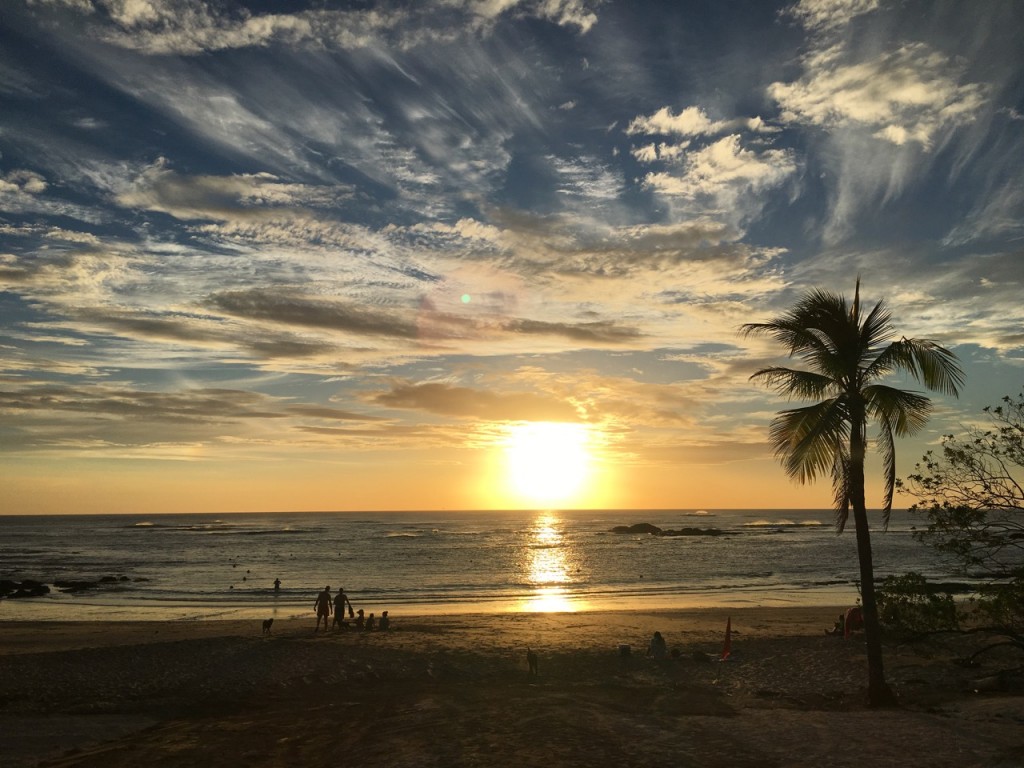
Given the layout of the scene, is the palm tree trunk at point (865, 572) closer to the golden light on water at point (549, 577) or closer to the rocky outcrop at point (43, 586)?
the golden light on water at point (549, 577)

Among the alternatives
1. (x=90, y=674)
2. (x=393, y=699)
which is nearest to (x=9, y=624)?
(x=90, y=674)

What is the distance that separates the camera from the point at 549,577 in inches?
2493

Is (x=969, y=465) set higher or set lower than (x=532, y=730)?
higher

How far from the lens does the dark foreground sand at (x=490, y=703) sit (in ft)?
42.5

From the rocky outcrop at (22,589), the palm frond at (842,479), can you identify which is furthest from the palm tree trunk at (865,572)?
the rocky outcrop at (22,589)

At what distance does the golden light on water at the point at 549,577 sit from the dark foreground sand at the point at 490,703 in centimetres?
1395

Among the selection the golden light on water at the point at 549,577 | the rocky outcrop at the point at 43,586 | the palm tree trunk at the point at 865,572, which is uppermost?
the palm tree trunk at the point at 865,572

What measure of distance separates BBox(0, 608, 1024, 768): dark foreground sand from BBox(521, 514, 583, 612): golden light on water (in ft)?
45.8

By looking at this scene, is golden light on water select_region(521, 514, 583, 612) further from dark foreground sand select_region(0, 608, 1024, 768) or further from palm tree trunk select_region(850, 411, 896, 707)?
palm tree trunk select_region(850, 411, 896, 707)

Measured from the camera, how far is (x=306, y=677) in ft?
68.6

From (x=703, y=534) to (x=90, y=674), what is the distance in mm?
133919

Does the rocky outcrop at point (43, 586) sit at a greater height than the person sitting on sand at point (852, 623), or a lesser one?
lesser

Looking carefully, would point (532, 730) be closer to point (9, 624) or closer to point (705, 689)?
point (705, 689)

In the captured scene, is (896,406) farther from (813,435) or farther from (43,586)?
(43,586)
